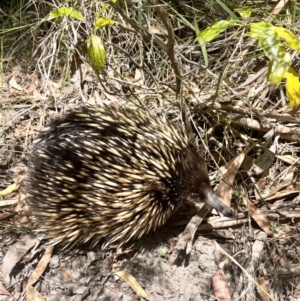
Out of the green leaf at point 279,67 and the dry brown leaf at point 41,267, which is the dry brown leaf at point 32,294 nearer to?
the dry brown leaf at point 41,267

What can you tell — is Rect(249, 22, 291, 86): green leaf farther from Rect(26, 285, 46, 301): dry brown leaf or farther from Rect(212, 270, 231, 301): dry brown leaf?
Rect(26, 285, 46, 301): dry brown leaf

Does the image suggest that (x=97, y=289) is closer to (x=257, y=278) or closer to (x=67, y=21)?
(x=257, y=278)

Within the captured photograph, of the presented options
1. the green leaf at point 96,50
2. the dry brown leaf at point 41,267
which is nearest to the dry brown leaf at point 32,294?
the dry brown leaf at point 41,267

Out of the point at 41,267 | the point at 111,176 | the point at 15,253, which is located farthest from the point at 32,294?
the point at 111,176

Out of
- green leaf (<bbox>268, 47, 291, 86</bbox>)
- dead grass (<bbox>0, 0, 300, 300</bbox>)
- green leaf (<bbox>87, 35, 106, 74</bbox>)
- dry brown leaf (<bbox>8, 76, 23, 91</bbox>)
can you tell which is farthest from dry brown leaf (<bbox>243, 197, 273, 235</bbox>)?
dry brown leaf (<bbox>8, 76, 23, 91</bbox>)

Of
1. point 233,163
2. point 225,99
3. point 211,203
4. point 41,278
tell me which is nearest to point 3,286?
point 41,278
